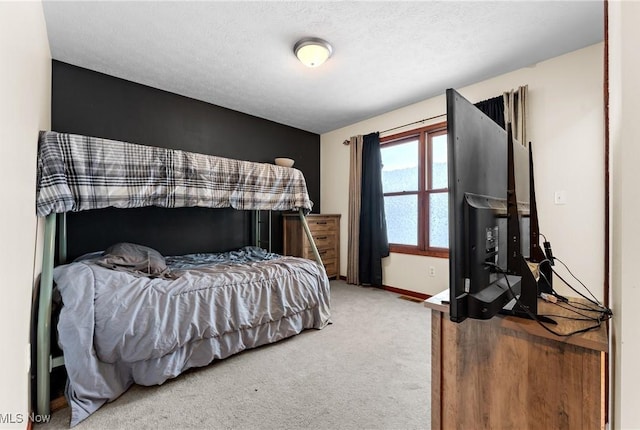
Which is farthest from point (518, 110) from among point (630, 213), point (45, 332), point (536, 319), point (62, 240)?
point (62, 240)

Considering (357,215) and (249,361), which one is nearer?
(249,361)

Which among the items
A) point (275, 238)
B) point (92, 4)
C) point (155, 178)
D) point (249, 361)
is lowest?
point (249, 361)

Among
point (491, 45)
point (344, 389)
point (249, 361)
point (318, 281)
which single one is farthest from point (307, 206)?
point (491, 45)

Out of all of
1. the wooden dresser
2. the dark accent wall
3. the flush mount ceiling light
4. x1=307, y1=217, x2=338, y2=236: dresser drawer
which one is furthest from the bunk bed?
x1=307, y1=217, x2=338, y2=236: dresser drawer

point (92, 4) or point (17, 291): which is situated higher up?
point (92, 4)

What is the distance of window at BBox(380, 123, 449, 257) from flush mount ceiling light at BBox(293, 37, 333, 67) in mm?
1693

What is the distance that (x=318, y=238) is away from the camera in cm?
398

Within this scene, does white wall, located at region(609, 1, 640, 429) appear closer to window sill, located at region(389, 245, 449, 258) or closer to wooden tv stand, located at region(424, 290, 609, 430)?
wooden tv stand, located at region(424, 290, 609, 430)

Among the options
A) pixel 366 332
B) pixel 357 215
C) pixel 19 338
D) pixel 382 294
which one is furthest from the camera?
pixel 357 215

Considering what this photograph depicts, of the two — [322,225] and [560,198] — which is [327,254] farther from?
[560,198]

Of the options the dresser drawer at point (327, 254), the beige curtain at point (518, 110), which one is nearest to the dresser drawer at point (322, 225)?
the dresser drawer at point (327, 254)

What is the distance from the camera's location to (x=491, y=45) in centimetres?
220

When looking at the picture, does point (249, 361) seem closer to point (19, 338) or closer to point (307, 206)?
point (19, 338)

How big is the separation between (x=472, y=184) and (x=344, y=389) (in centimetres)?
146
